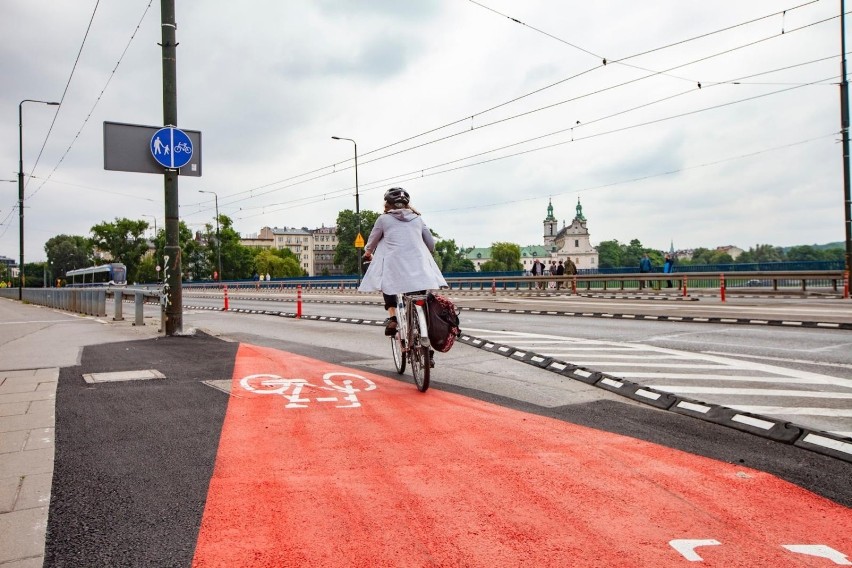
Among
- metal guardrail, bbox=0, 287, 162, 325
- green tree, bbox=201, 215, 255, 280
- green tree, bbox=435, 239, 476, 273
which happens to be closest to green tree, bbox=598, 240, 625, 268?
green tree, bbox=435, 239, 476, 273

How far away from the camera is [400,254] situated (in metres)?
→ 6.32

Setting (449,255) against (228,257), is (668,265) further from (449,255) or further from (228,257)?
(449,255)

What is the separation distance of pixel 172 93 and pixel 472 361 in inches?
315

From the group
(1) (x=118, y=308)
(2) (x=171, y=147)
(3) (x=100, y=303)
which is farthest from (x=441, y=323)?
(3) (x=100, y=303)

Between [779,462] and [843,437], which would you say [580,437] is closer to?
[779,462]

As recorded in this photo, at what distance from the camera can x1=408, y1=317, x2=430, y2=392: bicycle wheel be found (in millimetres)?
6082

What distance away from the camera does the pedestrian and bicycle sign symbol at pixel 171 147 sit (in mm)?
12211

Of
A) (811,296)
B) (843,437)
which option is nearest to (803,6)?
(811,296)

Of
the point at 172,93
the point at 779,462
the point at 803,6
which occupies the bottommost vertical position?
the point at 779,462

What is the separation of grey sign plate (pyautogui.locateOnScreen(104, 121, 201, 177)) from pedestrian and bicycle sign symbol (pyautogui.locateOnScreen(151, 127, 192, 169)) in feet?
0.51

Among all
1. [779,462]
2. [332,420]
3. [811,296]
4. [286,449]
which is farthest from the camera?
[811,296]

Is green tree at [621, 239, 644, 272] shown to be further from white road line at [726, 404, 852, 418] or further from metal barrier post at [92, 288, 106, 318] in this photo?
white road line at [726, 404, 852, 418]

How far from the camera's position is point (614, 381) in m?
6.61

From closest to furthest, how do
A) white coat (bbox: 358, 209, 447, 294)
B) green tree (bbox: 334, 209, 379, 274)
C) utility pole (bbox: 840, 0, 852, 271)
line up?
white coat (bbox: 358, 209, 447, 294), utility pole (bbox: 840, 0, 852, 271), green tree (bbox: 334, 209, 379, 274)
